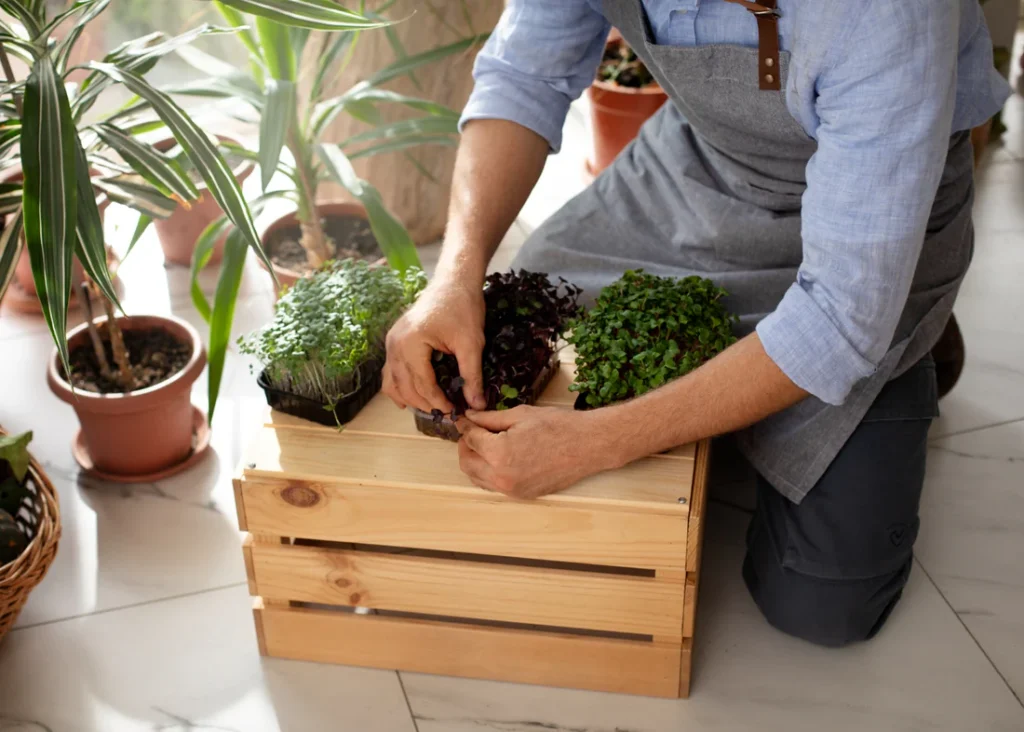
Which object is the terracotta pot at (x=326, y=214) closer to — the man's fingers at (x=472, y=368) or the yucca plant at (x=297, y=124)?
the yucca plant at (x=297, y=124)

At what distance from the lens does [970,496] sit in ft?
6.57

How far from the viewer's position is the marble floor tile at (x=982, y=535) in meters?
1.77

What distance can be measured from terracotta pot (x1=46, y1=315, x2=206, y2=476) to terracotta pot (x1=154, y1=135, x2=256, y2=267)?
0.47 meters

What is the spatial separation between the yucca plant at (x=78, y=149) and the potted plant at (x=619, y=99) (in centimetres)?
111

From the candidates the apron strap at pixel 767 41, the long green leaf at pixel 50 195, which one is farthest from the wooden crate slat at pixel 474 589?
the apron strap at pixel 767 41

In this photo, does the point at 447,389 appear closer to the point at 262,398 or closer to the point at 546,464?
the point at 546,464

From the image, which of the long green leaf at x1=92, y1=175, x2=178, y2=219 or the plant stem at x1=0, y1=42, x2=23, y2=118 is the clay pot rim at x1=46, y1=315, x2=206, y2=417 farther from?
the plant stem at x1=0, y1=42, x2=23, y2=118

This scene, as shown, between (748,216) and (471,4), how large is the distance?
2.94 feet

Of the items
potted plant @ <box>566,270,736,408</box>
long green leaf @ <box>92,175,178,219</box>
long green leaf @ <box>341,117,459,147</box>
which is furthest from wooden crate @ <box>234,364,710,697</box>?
long green leaf @ <box>341,117,459,147</box>

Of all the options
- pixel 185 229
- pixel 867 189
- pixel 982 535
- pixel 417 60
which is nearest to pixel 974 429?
pixel 982 535

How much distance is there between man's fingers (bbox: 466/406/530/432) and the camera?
145 centimetres

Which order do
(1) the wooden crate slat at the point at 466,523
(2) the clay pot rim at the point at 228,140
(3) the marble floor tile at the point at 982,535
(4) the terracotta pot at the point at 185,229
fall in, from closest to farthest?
(1) the wooden crate slat at the point at 466,523
(3) the marble floor tile at the point at 982,535
(2) the clay pot rim at the point at 228,140
(4) the terracotta pot at the point at 185,229

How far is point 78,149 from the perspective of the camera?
1.50m

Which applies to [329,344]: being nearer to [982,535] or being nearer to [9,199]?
[9,199]
